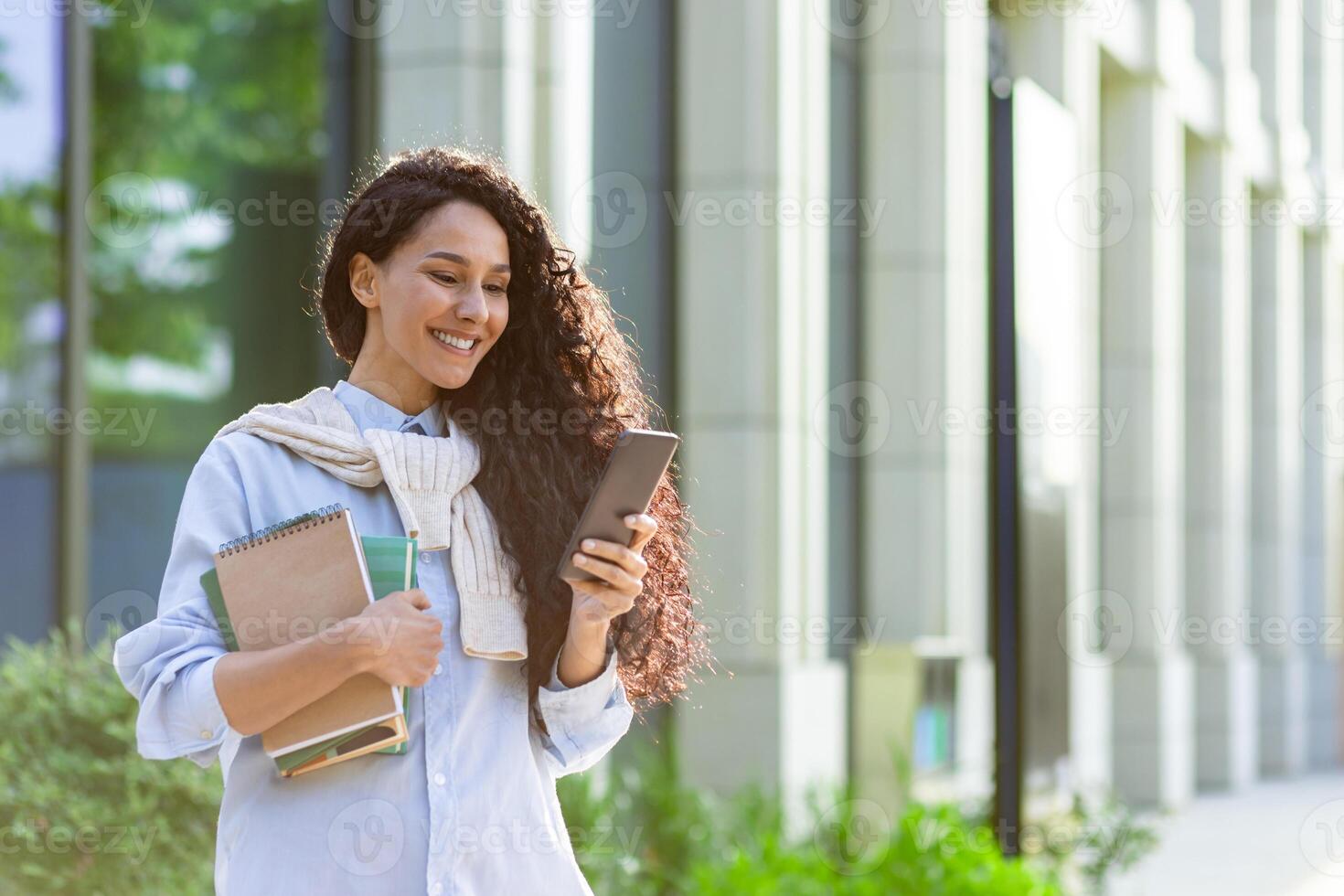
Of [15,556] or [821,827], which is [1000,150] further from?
[15,556]

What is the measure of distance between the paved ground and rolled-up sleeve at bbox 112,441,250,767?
7785 mm

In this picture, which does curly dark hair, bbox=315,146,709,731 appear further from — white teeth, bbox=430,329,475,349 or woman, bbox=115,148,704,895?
white teeth, bbox=430,329,475,349

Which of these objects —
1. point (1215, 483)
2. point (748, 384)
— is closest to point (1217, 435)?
point (1215, 483)

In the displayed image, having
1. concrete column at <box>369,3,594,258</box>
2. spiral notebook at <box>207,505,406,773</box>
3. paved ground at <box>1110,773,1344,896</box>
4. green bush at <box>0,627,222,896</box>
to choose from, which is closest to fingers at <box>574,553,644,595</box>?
spiral notebook at <box>207,505,406,773</box>

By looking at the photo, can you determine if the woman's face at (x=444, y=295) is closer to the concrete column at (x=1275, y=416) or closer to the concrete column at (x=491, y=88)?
the concrete column at (x=491, y=88)

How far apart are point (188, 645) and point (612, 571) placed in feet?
1.94

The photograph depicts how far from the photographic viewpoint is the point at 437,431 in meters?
2.67

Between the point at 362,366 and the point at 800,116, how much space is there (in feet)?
22.3

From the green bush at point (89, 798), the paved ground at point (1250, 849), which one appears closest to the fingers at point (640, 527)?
the green bush at point (89, 798)

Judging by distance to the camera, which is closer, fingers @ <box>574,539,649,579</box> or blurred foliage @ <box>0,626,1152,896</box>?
fingers @ <box>574,539,649,579</box>

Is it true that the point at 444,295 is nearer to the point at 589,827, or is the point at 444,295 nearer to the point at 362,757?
the point at 362,757

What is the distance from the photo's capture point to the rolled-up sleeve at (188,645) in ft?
7.44

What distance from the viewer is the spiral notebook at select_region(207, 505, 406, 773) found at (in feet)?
7.54

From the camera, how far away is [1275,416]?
2238 cm
